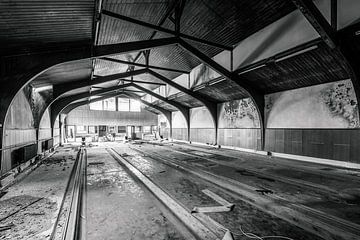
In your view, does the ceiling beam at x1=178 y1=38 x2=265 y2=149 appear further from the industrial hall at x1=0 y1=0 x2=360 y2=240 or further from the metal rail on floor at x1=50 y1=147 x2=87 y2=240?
the metal rail on floor at x1=50 y1=147 x2=87 y2=240

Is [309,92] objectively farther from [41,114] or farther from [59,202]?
[41,114]

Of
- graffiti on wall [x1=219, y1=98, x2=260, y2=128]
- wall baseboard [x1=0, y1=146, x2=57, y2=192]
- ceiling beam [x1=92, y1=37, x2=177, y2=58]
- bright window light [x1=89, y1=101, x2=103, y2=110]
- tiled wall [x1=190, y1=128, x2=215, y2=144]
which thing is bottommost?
wall baseboard [x1=0, y1=146, x2=57, y2=192]

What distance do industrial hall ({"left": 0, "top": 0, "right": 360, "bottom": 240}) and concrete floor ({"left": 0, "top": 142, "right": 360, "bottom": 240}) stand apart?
0.11 ft

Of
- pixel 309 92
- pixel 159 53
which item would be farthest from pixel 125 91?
pixel 309 92

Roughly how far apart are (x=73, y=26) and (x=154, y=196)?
18.4ft

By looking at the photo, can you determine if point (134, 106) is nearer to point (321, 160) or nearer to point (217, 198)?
point (321, 160)

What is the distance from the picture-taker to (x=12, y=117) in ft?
23.0

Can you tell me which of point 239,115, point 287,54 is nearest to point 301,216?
point 287,54

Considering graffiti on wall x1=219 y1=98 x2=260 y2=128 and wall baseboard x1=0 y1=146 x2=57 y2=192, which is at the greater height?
graffiti on wall x1=219 y1=98 x2=260 y2=128

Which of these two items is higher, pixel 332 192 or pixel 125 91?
pixel 125 91

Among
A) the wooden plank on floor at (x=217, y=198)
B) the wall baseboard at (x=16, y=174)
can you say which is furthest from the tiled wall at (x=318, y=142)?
the wall baseboard at (x=16, y=174)

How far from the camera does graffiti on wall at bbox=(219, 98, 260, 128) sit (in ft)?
39.5

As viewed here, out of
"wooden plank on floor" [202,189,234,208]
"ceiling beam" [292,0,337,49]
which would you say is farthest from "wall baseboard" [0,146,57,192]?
"ceiling beam" [292,0,337,49]

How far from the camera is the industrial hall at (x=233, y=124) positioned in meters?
3.42
